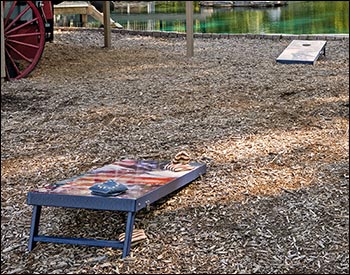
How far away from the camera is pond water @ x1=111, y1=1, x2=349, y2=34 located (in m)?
11.6

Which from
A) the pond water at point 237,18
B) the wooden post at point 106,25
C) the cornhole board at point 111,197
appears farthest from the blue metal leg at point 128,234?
the pond water at point 237,18

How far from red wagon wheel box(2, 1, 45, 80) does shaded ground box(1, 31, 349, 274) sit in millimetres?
170

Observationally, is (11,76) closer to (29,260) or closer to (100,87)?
(100,87)

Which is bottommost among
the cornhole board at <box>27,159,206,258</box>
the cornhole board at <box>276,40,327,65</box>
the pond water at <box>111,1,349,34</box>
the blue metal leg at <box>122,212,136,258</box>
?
the blue metal leg at <box>122,212,136,258</box>

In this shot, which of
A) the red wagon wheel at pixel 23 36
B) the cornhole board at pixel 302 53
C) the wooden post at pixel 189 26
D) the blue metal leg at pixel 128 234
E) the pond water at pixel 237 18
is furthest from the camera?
the pond water at pixel 237 18

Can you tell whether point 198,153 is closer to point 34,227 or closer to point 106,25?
point 34,227

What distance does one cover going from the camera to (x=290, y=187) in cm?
287

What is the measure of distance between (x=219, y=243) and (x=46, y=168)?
1214 millimetres

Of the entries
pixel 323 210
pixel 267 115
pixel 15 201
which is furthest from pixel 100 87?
pixel 323 210

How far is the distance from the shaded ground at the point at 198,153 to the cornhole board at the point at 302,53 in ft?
0.33

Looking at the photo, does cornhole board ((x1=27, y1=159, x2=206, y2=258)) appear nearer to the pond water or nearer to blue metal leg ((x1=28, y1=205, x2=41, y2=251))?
blue metal leg ((x1=28, y1=205, x2=41, y2=251))

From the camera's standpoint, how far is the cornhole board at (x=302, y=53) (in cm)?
624

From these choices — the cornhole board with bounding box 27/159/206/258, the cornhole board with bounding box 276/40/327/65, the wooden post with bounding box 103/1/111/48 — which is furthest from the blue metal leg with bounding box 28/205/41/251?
the wooden post with bounding box 103/1/111/48

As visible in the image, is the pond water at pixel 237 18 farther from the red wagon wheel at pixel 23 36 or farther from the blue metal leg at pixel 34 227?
the blue metal leg at pixel 34 227
